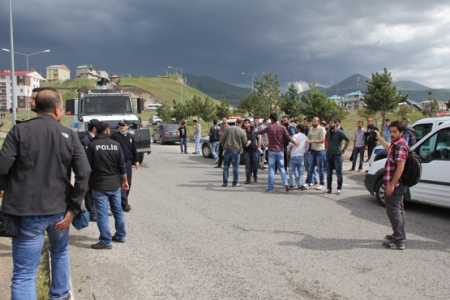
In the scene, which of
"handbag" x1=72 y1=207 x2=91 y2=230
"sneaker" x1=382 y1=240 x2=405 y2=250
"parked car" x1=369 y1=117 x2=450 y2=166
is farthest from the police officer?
"parked car" x1=369 y1=117 x2=450 y2=166

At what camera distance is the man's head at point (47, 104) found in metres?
3.23

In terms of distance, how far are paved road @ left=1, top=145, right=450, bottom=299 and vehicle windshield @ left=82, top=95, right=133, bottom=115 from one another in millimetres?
6950

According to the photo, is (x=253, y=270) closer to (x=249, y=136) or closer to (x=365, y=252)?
(x=365, y=252)

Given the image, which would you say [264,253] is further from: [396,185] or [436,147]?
[436,147]

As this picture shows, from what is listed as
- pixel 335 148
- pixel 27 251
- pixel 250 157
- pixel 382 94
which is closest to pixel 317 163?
pixel 335 148

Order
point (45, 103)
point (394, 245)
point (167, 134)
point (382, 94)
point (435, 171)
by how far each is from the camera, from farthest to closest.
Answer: point (382, 94)
point (167, 134)
point (435, 171)
point (394, 245)
point (45, 103)

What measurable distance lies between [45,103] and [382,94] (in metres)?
38.4

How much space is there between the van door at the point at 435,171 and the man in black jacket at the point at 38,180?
6.16 meters

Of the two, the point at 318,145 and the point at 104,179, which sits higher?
the point at 318,145

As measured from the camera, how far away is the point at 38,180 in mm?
3105

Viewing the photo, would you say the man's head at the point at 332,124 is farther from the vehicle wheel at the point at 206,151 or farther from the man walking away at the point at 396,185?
the vehicle wheel at the point at 206,151

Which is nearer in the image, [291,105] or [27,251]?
[27,251]

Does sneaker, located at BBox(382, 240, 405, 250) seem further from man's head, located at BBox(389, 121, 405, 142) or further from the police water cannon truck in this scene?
the police water cannon truck

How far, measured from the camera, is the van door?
271 inches
